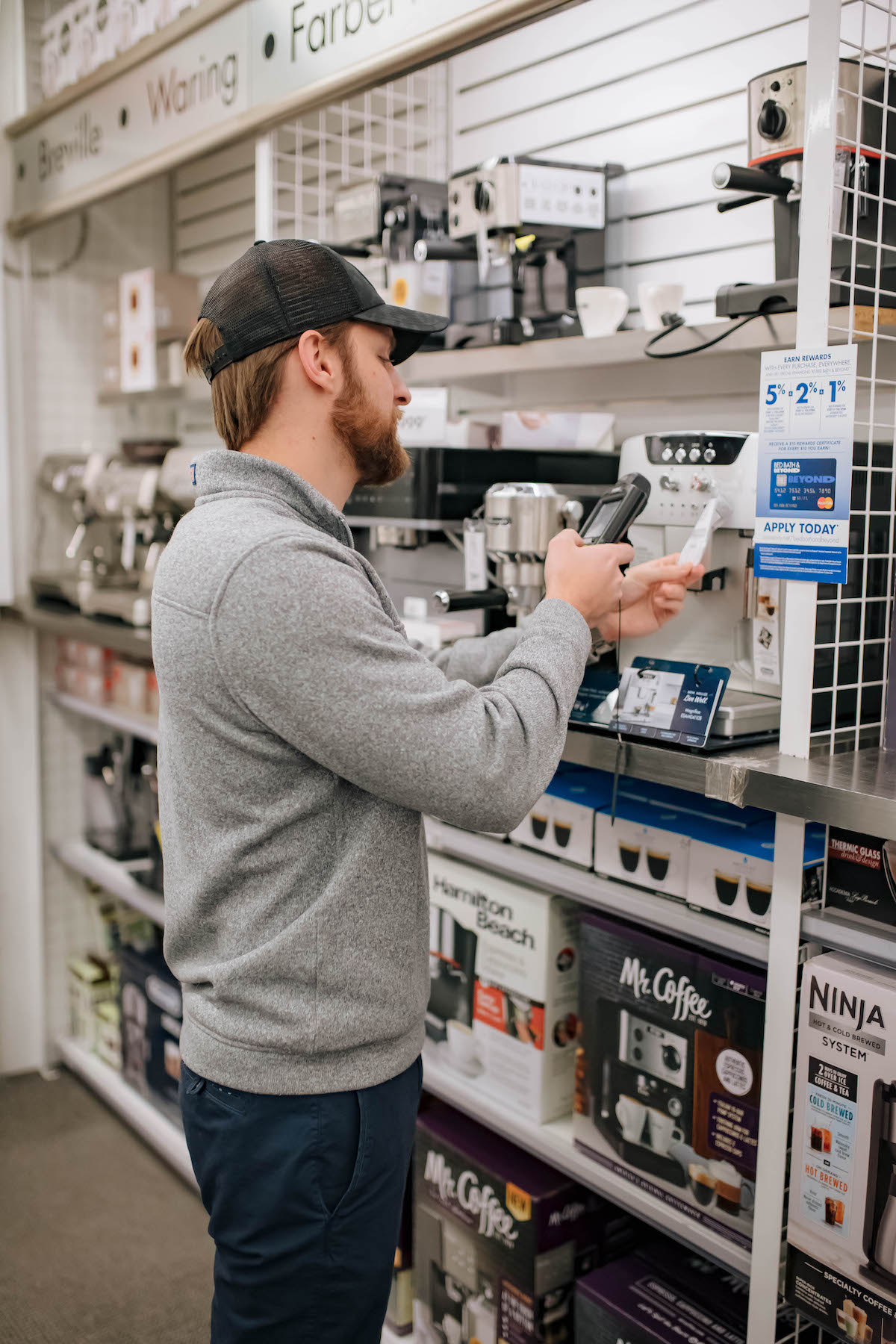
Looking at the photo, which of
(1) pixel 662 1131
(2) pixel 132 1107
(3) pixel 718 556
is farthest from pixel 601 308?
(2) pixel 132 1107

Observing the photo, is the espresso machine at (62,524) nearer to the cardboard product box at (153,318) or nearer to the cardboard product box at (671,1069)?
the cardboard product box at (153,318)

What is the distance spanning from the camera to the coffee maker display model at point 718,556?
1.79 metres

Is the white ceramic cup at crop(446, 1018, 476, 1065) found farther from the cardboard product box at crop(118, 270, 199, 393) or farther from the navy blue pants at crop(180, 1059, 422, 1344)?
the cardboard product box at crop(118, 270, 199, 393)

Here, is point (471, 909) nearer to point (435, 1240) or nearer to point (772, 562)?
point (435, 1240)

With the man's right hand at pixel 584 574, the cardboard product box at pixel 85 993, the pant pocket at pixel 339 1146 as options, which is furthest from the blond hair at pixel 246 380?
the cardboard product box at pixel 85 993

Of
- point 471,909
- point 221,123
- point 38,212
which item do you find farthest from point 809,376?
point 38,212

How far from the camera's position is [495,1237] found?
7.27 ft

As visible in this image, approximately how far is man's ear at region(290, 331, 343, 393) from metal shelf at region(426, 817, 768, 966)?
38.1 inches

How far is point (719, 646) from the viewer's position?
1.90m

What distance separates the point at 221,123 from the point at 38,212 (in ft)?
3.55

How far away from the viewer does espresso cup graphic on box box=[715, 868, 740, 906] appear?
5.81 ft

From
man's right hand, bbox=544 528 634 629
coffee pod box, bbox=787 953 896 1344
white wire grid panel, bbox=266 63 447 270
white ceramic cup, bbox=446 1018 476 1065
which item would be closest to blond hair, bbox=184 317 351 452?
man's right hand, bbox=544 528 634 629

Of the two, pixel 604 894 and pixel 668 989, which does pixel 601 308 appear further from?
pixel 668 989

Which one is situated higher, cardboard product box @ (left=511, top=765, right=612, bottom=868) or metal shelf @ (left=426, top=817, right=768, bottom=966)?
cardboard product box @ (left=511, top=765, right=612, bottom=868)
